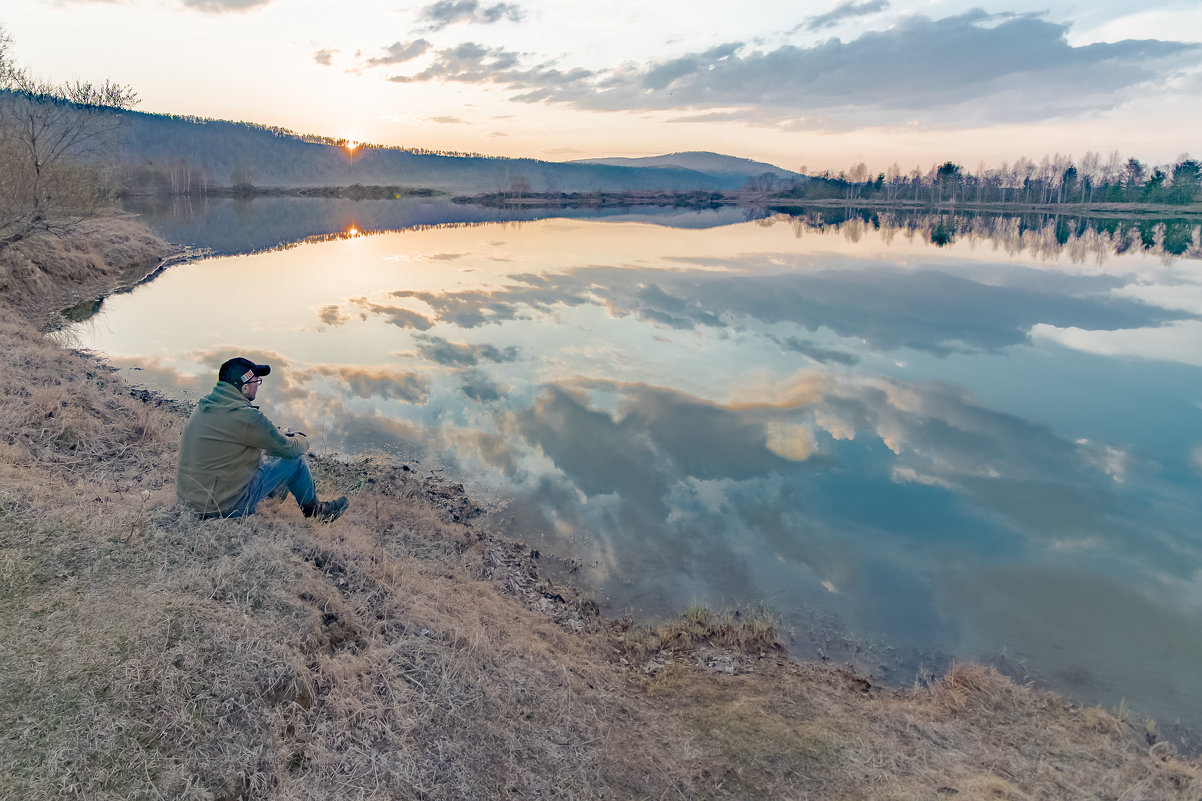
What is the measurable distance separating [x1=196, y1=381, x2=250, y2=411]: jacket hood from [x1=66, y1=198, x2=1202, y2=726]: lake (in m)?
3.80

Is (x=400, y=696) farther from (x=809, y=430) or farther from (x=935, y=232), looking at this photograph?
(x=935, y=232)

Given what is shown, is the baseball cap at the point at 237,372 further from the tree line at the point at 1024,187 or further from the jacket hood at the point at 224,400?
the tree line at the point at 1024,187

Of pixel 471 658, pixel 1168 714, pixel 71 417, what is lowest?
pixel 1168 714

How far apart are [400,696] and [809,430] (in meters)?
9.24

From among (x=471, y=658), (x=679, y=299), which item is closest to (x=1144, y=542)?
(x=471, y=658)

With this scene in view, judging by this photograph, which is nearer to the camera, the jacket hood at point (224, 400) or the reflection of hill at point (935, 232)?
the jacket hood at point (224, 400)

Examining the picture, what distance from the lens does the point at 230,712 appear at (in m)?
3.95

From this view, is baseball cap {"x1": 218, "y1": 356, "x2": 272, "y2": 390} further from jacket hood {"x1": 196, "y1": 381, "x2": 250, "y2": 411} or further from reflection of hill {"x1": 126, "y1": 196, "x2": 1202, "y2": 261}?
reflection of hill {"x1": 126, "y1": 196, "x2": 1202, "y2": 261}

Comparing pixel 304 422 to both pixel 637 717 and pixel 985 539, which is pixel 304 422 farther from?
pixel 985 539

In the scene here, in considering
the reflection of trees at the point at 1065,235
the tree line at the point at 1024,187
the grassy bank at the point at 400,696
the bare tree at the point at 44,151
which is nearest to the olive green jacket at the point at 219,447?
the grassy bank at the point at 400,696

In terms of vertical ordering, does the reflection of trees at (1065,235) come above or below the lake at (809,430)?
above

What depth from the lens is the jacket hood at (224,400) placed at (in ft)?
19.2

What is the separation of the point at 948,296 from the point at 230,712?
1046 inches

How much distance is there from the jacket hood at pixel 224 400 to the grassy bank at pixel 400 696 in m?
1.02
